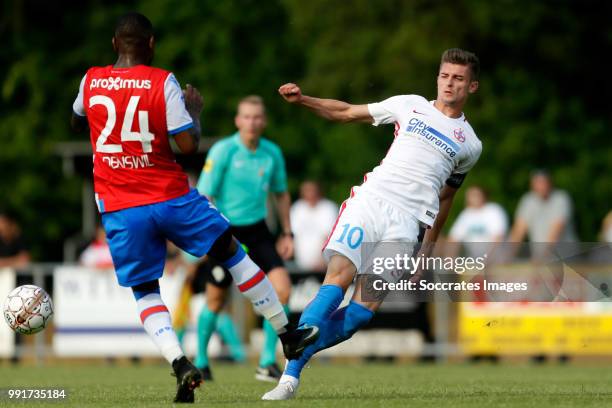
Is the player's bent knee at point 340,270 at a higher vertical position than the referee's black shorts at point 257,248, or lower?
lower

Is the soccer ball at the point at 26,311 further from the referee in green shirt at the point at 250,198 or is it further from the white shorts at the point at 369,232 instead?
the referee in green shirt at the point at 250,198

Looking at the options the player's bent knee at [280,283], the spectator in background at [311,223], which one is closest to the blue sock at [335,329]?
the player's bent knee at [280,283]

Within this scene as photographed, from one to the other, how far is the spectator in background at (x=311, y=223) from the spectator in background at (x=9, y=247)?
3.70m

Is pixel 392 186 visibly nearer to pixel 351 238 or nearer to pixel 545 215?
pixel 351 238

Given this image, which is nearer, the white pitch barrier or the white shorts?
the white shorts

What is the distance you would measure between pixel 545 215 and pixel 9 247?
7.16 meters

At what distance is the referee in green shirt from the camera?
12594mm

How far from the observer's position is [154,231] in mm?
8953

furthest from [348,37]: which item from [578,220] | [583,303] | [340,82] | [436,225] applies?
[436,225]

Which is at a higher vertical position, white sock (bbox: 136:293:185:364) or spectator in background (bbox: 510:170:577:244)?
spectator in background (bbox: 510:170:577:244)

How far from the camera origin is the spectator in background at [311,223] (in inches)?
760

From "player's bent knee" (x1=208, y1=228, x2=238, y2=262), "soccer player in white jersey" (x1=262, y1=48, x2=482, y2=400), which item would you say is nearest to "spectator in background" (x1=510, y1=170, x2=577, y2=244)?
"soccer player in white jersey" (x1=262, y1=48, x2=482, y2=400)

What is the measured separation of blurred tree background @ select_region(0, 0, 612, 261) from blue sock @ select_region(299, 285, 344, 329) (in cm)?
1813

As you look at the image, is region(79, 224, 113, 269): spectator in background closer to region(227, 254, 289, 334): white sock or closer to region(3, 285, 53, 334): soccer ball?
region(3, 285, 53, 334): soccer ball
